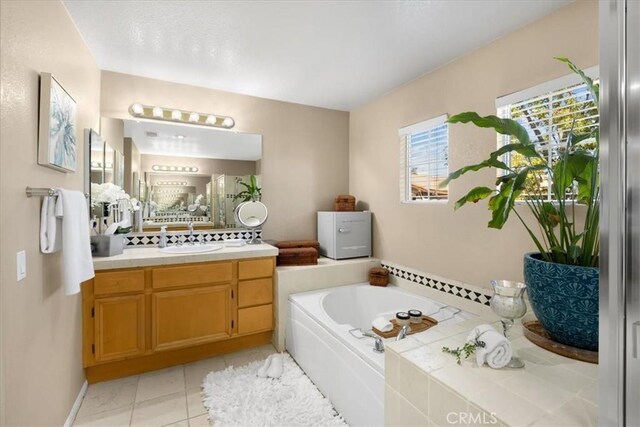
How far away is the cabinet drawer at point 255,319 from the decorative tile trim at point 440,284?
50.5 inches

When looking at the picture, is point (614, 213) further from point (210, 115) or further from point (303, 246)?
point (210, 115)

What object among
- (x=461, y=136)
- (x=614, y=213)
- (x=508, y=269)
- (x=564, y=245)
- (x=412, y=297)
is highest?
(x=461, y=136)

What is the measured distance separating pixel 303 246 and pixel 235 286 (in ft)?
2.72

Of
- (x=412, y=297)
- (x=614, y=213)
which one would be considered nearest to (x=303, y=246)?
(x=412, y=297)

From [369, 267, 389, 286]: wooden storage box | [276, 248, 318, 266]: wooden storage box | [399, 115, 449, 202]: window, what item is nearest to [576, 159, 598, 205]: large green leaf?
[399, 115, 449, 202]: window

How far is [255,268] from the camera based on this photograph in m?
2.65

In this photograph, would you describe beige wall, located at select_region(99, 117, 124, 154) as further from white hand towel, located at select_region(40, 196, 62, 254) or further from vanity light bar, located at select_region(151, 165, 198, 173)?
white hand towel, located at select_region(40, 196, 62, 254)

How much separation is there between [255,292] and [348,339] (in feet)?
3.65

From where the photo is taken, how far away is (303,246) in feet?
10.2

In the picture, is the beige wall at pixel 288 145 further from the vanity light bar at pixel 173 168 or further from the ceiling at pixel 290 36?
the vanity light bar at pixel 173 168

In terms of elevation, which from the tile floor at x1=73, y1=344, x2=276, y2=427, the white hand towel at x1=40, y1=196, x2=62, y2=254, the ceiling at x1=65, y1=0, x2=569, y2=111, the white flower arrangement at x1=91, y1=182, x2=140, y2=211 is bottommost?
the tile floor at x1=73, y1=344, x2=276, y2=427

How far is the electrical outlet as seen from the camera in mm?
1206

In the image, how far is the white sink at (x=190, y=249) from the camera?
8.37 ft

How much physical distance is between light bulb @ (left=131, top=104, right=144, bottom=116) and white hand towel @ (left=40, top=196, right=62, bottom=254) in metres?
1.49
